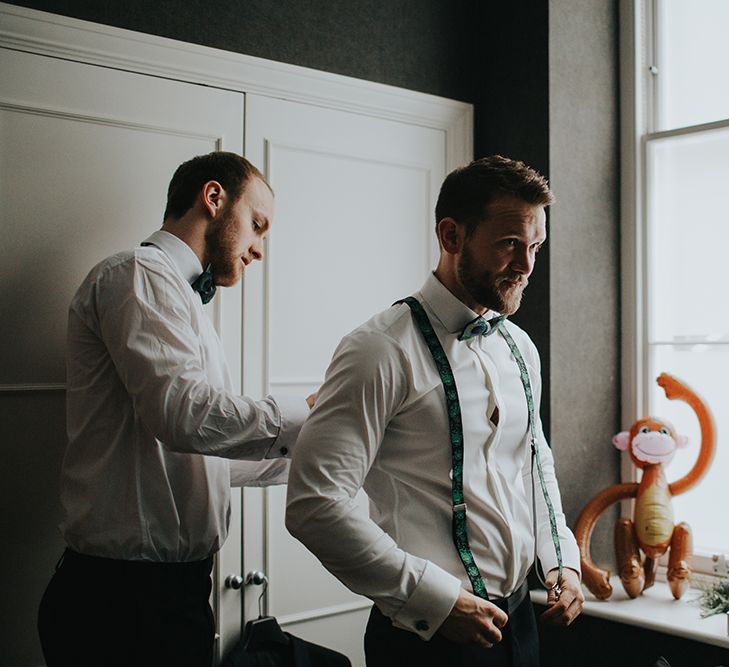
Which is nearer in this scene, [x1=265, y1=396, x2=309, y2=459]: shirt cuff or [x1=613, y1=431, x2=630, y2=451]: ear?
[x1=265, y1=396, x2=309, y2=459]: shirt cuff

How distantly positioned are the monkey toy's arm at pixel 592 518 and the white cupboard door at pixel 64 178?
163cm

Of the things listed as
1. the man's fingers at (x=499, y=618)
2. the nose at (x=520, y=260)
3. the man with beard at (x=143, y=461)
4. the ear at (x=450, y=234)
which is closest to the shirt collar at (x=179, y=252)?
the man with beard at (x=143, y=461)

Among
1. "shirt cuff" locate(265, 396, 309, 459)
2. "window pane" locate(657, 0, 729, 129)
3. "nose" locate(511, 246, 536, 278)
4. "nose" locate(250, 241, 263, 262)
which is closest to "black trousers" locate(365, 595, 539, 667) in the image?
"shirt cuff" locate(265, 396, 309, 459)

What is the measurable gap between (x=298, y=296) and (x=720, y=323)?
1424 millimetres

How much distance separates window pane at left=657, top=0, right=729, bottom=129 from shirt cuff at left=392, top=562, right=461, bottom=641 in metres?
2.14

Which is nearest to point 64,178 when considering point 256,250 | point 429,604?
point 256,250

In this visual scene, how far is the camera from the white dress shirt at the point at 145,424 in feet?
5.45

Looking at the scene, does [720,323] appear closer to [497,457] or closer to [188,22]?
[497,457]

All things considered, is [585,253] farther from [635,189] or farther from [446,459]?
[446,459]

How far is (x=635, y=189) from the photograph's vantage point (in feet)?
9.72

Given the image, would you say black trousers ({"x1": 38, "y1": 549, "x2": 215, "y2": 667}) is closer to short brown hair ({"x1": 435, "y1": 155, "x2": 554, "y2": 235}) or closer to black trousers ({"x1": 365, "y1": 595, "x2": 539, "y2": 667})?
black trousers ({"x1": 365, "y1": 595, "x2": 539, "y2": 667})

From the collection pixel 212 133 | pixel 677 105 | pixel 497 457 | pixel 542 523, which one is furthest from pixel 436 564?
pixel 677 105

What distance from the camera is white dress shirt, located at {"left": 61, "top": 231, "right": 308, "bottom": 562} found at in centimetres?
166

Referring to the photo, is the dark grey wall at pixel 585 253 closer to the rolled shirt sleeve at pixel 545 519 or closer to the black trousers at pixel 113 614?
the rolled shirt sleeve at pixel 545 519
